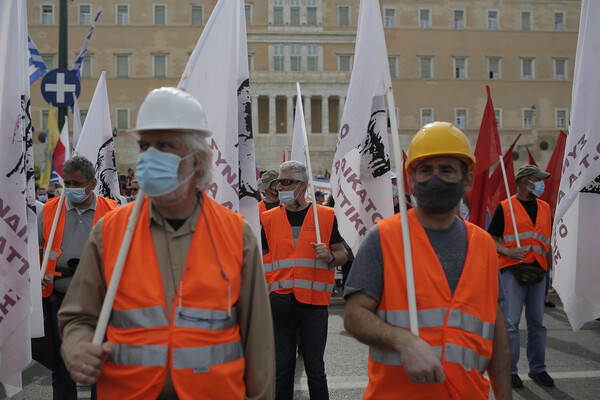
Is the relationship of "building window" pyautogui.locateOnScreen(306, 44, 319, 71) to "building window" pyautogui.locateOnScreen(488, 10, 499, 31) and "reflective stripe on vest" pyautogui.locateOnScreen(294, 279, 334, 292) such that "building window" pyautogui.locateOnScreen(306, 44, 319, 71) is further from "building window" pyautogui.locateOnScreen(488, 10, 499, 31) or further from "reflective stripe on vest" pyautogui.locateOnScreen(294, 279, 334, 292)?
"reflective stripe on vest" pyautogui.locateOnScreen(294, 279, 334, 292)

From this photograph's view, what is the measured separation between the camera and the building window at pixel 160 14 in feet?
176

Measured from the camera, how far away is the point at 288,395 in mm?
4582

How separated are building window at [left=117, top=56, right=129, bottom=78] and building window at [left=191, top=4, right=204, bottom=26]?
6975 millimetres

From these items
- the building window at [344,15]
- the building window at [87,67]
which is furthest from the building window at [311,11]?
the building window at [87,67]

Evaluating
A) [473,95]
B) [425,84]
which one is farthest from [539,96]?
[425,84]

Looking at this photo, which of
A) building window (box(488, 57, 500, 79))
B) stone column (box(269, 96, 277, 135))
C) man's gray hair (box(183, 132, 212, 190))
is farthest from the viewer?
building window (box(488, 57, 500, 79))

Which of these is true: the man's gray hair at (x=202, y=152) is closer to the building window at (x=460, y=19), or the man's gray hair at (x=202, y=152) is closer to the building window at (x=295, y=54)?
the building window at (x=295, y=54)

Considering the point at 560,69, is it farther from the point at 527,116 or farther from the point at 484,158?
the point at 484,158

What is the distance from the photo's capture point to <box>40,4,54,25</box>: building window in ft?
173

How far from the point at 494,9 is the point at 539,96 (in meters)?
9.27

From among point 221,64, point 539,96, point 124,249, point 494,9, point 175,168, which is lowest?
point 124,249

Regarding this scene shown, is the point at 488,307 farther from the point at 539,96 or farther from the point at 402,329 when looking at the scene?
the point at 539,96

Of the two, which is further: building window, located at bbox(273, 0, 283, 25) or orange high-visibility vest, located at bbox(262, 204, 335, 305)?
building window, located at bbox(273, 0, 283, 25)

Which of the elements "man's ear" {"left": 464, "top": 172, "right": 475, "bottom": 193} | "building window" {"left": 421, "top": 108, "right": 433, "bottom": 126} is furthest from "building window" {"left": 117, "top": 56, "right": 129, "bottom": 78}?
"man's ear" {"left": 464, "top": 172, "right": 475, "bottom": 193}
